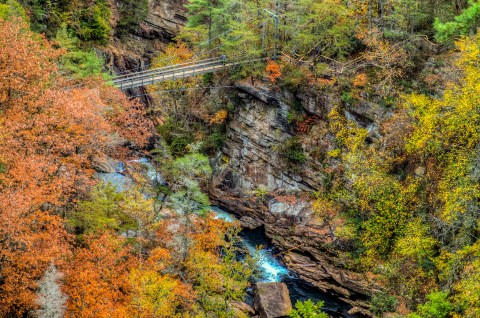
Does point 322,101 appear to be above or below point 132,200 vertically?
above

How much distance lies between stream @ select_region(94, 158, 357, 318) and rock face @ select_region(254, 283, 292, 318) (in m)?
0.94

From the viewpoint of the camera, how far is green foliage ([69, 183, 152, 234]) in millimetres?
23047

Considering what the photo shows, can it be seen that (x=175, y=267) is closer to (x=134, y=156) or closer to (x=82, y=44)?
(x=134, y=156)

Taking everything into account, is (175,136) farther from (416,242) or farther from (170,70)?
(416,242)

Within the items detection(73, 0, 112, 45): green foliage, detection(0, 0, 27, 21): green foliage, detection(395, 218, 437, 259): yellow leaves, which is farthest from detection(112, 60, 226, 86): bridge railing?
detection(395, 218, 437, 259): yellow leaves

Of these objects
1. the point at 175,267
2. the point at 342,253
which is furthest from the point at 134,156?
the point at 342,253

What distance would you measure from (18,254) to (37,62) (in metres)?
10.1

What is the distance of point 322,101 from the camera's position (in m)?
33.8

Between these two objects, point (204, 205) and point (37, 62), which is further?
point (204, 205)

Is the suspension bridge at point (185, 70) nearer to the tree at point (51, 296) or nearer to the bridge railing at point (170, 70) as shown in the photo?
the bridge railing at point (170, 70)

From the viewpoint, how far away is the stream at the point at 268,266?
89.6ft

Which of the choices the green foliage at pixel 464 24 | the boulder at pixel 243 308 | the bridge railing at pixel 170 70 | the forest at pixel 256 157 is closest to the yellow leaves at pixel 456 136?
the forest at pixel 256 157

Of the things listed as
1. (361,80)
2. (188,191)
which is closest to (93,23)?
(188,191)

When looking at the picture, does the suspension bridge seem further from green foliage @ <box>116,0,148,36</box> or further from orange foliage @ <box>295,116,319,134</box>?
green foliage @ <box>116,0,148,36</box>
